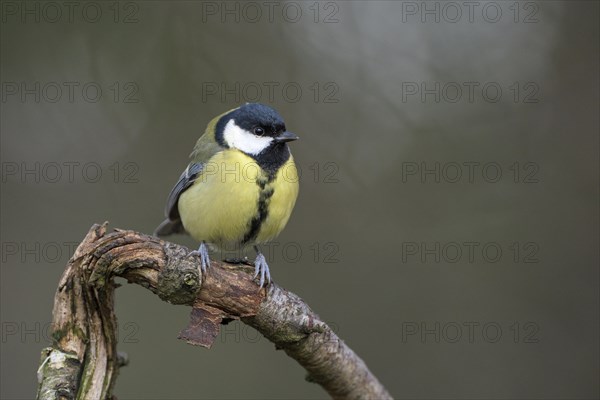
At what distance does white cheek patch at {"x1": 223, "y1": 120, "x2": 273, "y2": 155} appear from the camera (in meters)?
2.59

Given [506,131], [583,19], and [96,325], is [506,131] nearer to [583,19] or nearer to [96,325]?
[583,19]

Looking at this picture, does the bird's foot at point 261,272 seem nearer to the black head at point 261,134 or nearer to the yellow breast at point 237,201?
the yellow breast at point 237,201

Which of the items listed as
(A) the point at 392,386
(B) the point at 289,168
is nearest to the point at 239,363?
(A) the point at 392,386

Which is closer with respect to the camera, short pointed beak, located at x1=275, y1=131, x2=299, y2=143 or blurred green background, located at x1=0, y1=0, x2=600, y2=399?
short pointed beak, located at x1=275, y1=131, x2=299, y2=143

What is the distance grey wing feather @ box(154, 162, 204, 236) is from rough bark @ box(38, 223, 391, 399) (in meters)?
0.69

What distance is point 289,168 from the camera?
8.62ft

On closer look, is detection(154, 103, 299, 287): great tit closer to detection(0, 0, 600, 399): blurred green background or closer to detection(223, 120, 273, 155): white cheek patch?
detection(223, 120, 273, 155): white cheek patch

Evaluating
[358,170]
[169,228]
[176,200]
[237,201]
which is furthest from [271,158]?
[358,170]

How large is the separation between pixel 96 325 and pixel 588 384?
3421 millimetres

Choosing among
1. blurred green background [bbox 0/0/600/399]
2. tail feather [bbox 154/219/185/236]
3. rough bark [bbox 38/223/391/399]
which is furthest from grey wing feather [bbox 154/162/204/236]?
blurred green background [bbox 0/0/600/399]

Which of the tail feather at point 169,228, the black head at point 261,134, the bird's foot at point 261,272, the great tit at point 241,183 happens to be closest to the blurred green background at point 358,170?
the tail feather at point 169,228

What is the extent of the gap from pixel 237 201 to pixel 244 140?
296 millimetres

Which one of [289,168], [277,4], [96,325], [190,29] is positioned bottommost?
[96,325]

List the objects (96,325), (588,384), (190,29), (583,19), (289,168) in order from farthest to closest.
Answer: (190,29)
(583,19)
(588,384)
(289,168)
(96,325)
